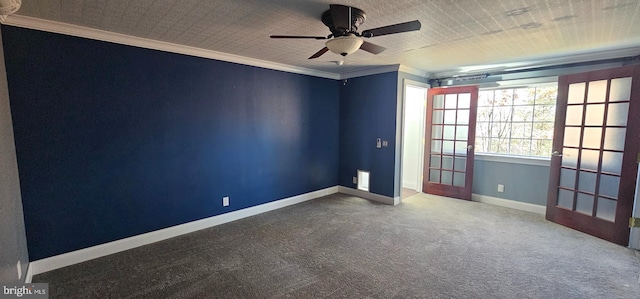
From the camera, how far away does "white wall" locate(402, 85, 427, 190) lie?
5.40 meters

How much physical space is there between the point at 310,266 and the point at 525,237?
2670mm

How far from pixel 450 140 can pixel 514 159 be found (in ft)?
3.31

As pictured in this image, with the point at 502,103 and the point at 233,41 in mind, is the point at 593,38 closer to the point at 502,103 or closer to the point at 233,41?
the point at 502,103

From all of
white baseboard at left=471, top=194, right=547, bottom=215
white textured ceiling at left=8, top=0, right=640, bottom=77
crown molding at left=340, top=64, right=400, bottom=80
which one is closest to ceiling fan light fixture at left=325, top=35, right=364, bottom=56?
white textured ceiling at left=8, top=0, right=640, bottom=77

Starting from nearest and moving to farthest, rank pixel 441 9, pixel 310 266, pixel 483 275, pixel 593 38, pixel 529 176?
pixel 441 9
pixel 483 275
pixel 310 266
pixel 593 38
pixel 529 176

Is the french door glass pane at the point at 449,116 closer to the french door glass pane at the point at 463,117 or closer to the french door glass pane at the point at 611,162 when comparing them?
the french door glass pane at the point at 463,117

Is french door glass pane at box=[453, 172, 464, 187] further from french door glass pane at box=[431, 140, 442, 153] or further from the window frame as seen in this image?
french door glass pane at box=[431, 140, 442, 153]

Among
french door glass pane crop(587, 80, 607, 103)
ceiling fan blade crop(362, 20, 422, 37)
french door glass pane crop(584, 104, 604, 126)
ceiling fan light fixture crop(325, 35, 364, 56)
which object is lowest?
french door glass pane crop(584, 104, 604, 126)

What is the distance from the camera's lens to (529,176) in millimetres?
4391

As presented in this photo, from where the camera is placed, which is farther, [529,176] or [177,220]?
[529,176]

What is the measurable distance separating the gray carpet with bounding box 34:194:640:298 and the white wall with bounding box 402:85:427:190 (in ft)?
5.63

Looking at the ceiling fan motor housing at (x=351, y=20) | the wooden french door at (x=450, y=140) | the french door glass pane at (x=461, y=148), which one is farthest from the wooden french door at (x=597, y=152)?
the ceiling fan motor housing at (x=351, y=20)

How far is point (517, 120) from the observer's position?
463 cm

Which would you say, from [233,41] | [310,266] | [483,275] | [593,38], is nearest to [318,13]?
[233,41]
